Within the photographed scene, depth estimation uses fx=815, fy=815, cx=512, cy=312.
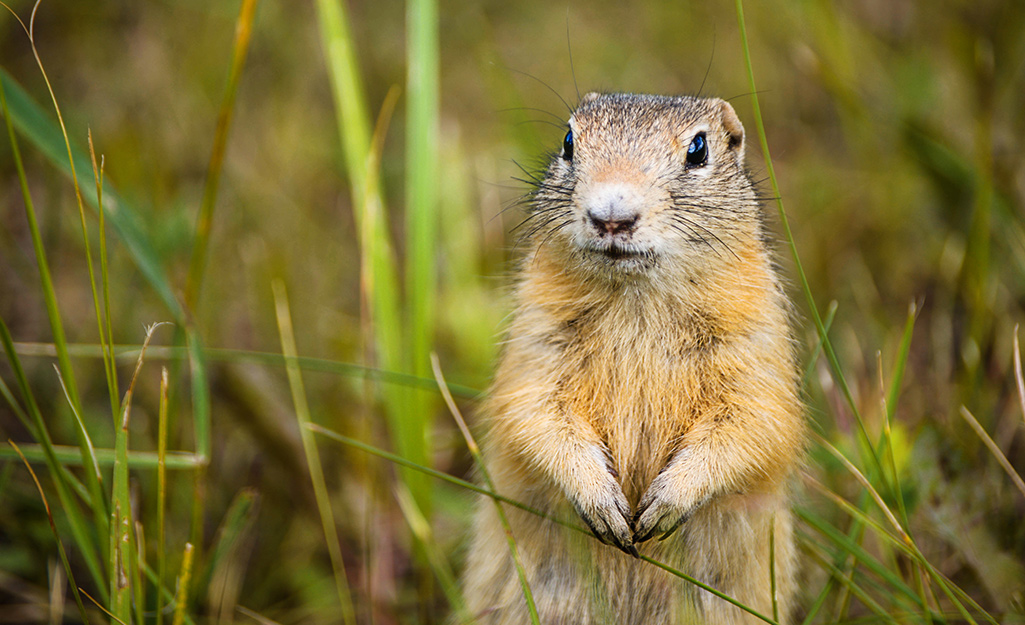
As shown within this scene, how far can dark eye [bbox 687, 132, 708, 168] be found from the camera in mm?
3100

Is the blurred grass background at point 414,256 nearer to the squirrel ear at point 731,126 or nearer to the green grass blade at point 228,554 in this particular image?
the green grass blade at point 228,554

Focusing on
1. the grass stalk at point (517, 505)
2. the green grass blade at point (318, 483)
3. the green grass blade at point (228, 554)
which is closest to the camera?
the grass stalk at point (517, 505)

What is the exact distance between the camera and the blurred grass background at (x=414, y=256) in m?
3.50

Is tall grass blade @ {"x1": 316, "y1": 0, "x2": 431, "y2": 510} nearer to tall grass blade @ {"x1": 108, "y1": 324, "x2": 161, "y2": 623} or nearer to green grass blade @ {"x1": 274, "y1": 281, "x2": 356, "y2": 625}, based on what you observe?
green grass blade @ {"x1": 274, "y1": 281, "x2": 356, "y2": 625}

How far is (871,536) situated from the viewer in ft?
12.1

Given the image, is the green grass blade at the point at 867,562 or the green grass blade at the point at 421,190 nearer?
the green grass blade at the point at 867,562

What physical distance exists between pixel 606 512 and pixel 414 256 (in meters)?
1.59

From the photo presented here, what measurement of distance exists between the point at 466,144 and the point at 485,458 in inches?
144

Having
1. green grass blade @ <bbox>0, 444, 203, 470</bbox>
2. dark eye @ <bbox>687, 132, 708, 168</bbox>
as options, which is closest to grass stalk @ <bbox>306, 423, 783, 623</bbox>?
green grass blade @ <bbox>0, 444, 203, 470</bbox>

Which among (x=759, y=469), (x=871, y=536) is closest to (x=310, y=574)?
(x=759, y=469)

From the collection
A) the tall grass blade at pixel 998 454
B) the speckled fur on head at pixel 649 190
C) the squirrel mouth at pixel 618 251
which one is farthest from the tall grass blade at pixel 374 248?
the tall grass blade at pixel 998 454

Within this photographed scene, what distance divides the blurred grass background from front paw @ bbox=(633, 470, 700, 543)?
26.8 inches

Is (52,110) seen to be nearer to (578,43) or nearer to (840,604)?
(578,43)

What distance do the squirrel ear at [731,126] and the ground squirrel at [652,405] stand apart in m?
0.31
